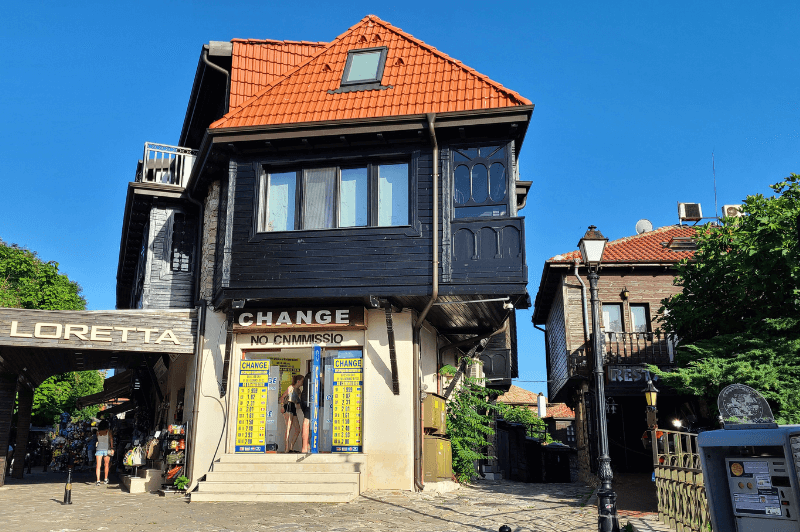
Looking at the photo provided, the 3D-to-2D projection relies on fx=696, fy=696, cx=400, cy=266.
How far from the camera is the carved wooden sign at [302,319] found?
1498 cm

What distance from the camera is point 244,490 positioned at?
43.6ft

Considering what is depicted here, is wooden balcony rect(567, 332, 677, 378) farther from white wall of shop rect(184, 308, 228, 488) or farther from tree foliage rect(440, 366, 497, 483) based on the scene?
white wall of shop rect(184, 308, 228, 488)

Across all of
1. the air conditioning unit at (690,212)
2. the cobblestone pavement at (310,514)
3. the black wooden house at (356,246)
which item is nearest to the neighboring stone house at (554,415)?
the air conditioning unit at (690,212)

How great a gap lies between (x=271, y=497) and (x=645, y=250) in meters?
18.4

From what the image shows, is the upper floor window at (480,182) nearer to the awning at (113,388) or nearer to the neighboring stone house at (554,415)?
the awning at (113,388)

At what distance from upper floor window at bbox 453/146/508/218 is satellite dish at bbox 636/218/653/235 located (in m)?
16.7

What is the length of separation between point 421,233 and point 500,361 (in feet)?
41.2

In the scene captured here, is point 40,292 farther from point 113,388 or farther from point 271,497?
point 271,497

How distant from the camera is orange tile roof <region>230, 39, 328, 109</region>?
695 inches

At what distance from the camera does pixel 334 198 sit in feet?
50.1

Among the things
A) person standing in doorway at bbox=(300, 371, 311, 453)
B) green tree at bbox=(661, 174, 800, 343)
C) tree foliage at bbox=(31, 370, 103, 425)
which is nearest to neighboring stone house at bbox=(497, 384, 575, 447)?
green tree at bbox=(661, 174, 800, 343)

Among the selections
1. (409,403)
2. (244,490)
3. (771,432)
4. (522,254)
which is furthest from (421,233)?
(771,432)

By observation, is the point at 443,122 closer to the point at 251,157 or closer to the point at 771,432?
the point at 251,157

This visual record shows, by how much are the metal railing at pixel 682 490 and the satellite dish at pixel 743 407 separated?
1120 mm
